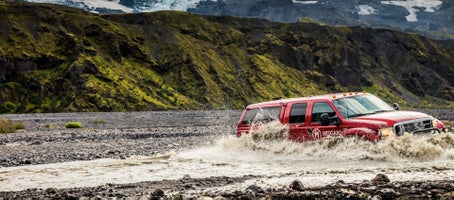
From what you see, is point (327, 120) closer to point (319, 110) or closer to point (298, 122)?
point (319, 110)

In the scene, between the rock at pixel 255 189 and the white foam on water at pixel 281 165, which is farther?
the white foam on water at pixel 281 165

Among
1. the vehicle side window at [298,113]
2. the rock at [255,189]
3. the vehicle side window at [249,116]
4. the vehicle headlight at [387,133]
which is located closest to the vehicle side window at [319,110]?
the vehicle side window at [298,113]

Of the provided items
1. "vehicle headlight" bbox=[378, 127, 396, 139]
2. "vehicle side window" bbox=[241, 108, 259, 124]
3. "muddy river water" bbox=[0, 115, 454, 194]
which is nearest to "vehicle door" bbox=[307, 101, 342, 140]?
"muddy river water" bbox=[0, 115, 454, 194]

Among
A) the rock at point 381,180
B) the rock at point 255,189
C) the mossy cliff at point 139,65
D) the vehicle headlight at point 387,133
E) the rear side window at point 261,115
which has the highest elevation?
the mossy cliff at point 139,65

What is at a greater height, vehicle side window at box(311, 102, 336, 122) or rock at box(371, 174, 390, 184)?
vehicle side window at box(311, 102, 336, 122)

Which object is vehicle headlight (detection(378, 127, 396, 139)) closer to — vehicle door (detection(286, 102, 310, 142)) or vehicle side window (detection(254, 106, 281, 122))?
vehicle door (detection(286, 102, 310, 142))

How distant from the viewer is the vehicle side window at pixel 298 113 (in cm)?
1675

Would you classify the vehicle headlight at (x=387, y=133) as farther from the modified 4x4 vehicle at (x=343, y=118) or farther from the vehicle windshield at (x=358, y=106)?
the vehicle windshield at (x=358, y=106)

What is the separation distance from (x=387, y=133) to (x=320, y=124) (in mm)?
2560

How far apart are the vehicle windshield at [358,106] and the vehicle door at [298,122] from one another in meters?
1.23

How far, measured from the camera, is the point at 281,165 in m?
15.6

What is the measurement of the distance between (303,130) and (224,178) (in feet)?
14.6

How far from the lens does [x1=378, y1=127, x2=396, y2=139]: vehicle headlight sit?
14.0 meters

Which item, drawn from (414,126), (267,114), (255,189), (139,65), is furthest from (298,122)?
(139,65)
